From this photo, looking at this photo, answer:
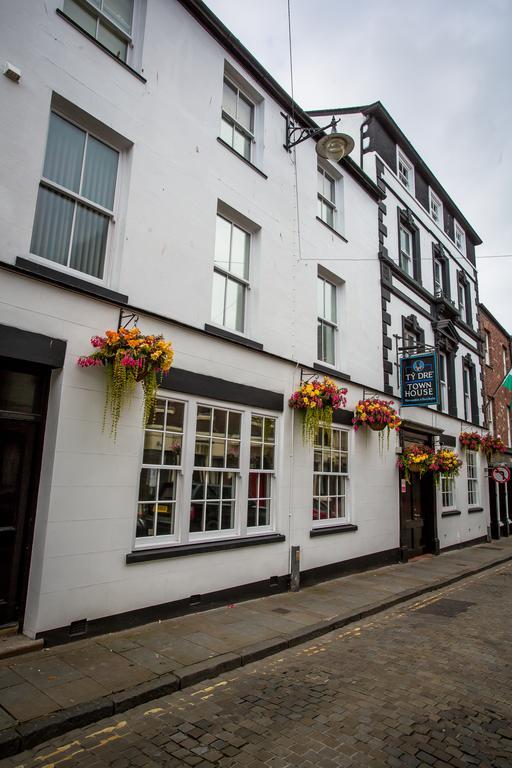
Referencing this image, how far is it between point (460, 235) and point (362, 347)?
12419 millimetres

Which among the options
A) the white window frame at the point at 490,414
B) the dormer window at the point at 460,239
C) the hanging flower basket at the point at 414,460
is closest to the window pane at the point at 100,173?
the hanging flower basket at the point at 414,460

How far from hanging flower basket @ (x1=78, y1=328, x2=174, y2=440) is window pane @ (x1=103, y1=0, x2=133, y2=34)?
Result: 5.13m

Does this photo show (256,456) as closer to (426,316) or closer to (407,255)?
(426,316)

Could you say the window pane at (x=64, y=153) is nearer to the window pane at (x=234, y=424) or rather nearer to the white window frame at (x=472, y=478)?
the window pane at (x=234, y=424)

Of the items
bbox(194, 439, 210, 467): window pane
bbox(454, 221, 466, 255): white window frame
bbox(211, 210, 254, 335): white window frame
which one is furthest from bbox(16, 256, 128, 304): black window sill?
bbox(454, 221, 466, 255): white window frame

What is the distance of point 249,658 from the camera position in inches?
218

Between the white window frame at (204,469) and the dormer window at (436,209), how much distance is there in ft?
44.6

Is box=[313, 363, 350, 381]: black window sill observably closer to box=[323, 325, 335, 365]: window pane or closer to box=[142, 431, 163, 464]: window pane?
box=[323, 325, 335, 365]: window pane

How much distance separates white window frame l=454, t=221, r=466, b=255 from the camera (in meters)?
20.4

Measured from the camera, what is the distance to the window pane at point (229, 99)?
29.9 feet

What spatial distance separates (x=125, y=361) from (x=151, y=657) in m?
3.37

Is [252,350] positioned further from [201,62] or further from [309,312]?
[201,62]

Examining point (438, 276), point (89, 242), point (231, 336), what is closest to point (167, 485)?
point (231, 336)

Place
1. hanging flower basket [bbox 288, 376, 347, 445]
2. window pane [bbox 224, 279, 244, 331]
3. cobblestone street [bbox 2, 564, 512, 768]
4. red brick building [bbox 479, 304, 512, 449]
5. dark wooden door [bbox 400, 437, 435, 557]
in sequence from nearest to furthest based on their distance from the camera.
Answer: cobblestone street [bbox 2, 564, 512, 768] < window pane [bbox 224, 279, 244, 331] < hanging flower basket [bbox 288, 376, 347, 445] < dark wooden door [bbox 400, 437, 435, 557] < red brick building [bbox 479, 304, 512, 449]
